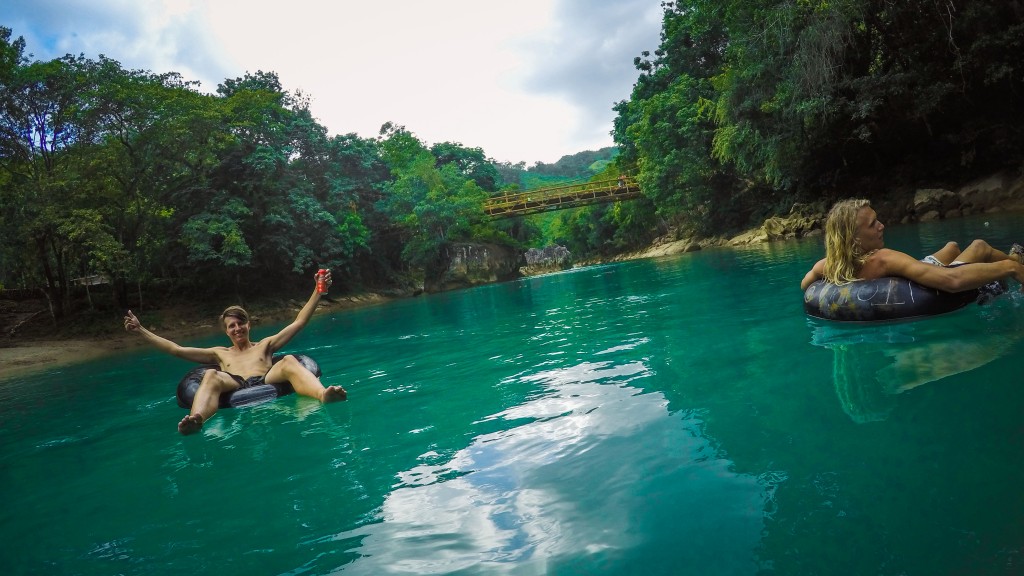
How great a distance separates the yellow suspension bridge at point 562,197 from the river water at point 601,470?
32.4 meters

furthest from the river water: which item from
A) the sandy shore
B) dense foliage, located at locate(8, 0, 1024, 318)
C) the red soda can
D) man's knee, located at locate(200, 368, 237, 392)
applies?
dense foliage, located at locate(8, 0, 1024, 318)

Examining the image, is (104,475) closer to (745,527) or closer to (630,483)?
(630,483)

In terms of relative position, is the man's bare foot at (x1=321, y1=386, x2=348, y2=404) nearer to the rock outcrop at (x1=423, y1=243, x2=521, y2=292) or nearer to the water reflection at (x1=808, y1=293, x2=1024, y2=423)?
the water reflection at (x1=808, y1=293, x2=1024, y2=423)

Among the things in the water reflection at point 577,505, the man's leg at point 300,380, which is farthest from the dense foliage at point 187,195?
the water reflection at point 577,505

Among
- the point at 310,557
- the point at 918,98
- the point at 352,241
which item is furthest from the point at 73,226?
the point at 918,98

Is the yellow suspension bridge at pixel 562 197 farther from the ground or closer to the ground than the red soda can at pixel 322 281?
farther from the ground

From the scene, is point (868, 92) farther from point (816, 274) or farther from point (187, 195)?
point (187, 195)

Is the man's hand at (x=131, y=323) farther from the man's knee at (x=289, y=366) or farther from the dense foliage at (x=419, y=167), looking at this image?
the dense foliage at (x=419, y=167)

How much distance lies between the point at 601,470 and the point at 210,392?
3876mm

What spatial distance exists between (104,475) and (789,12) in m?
17.8

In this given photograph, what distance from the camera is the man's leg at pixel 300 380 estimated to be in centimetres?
479

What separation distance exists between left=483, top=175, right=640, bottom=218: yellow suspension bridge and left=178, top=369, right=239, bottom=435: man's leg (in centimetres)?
3263

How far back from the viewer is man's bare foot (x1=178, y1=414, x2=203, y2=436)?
435 cm

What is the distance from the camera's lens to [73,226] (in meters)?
19.0
